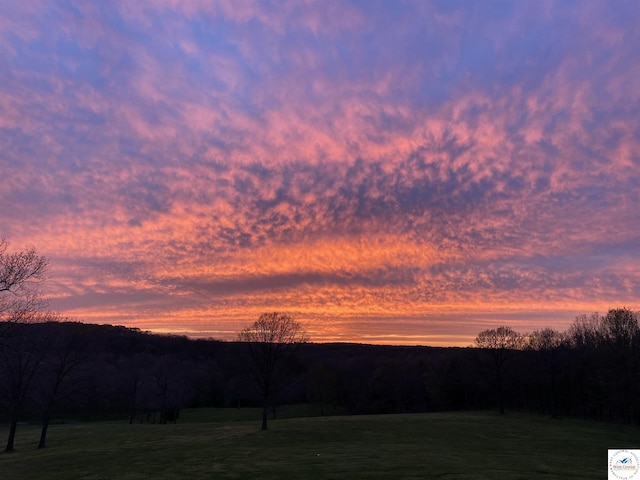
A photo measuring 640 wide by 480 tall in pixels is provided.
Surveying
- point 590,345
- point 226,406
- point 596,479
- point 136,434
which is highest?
point 590,345

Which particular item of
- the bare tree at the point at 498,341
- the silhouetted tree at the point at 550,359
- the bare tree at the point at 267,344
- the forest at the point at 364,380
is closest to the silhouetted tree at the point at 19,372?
the forest at the point at 364,380

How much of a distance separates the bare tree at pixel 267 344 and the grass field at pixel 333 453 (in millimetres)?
5061

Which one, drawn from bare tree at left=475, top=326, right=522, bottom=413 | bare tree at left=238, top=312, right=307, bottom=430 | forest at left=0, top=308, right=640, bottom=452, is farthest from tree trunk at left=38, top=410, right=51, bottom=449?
bare tree at left=475, top=326, right=522, bottom=413

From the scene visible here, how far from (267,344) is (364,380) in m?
80.9

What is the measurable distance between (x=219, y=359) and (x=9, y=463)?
428 feet

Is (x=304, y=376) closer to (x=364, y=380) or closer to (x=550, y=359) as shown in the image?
(x=364, y=380)

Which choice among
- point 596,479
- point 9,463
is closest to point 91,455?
point 9,463

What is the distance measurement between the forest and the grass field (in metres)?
8.32

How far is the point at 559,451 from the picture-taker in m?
32.0

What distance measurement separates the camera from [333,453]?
27656 millimetres

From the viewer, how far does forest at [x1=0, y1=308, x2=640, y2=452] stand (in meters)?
46.4

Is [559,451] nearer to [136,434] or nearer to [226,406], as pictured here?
[136,434]

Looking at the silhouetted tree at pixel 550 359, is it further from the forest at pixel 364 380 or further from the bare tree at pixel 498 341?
the bare tree at pixel 498 341

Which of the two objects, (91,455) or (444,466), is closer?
(444,466)
